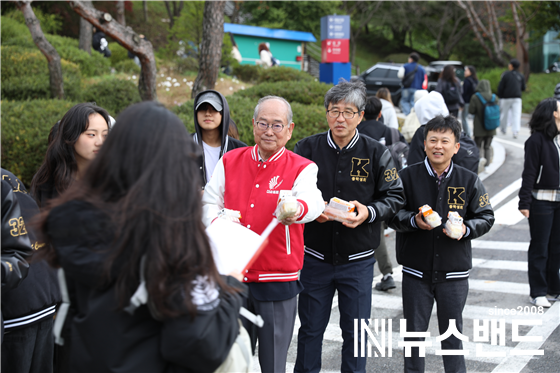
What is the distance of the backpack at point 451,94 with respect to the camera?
11.8 metres

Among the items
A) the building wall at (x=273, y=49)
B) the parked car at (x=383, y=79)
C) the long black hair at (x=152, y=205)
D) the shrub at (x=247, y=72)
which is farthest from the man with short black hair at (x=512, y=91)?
the long black hair at (x=152, y=205)

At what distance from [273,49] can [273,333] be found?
24764 mm

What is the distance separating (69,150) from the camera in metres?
3.37

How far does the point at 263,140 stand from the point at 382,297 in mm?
3239

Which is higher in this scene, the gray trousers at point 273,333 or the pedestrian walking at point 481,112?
the pedestrian walking at point 481,112

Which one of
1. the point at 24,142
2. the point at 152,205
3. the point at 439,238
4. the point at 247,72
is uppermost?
the point at 247,72

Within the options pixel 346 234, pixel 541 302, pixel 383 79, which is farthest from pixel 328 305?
pixel 383 79

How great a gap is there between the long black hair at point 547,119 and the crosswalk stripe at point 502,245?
2444 mm

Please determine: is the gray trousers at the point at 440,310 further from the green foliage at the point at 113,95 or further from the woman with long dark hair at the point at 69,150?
the green foliage at the point at 113,95

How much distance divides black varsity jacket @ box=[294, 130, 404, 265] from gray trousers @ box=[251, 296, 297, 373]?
0.75 m

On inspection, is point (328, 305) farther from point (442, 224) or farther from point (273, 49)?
point (273, 49)

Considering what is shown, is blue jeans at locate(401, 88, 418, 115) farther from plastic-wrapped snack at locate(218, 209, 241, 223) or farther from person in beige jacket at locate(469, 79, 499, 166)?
plastic-wrapped snack at locate(218, 209, 241, 223)

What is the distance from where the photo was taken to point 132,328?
69.6 inches

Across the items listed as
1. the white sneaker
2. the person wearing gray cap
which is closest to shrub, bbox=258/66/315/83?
the white sneaker
